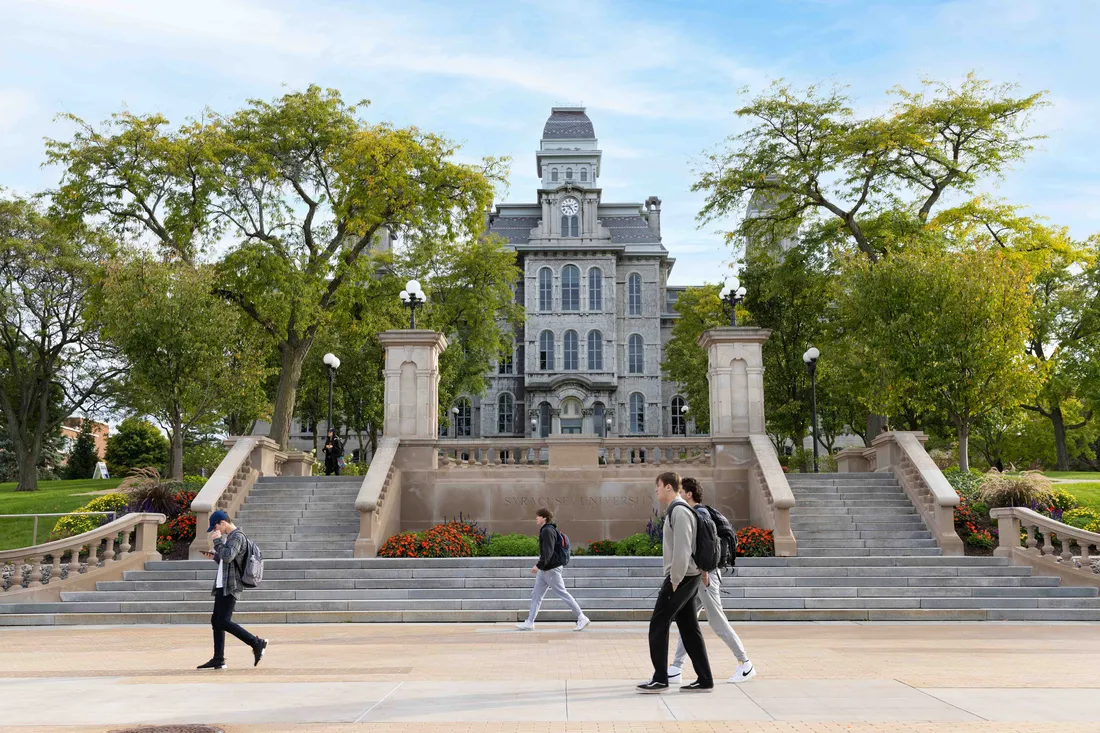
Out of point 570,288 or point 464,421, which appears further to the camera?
point 464,421

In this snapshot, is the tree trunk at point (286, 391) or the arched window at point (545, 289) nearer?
the tree trunk at point (286, 391)

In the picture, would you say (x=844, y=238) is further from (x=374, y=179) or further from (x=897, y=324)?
(x=374, y=179)

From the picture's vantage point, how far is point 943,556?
1856cm

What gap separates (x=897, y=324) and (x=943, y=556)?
8.30m

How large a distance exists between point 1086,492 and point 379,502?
56.5ft

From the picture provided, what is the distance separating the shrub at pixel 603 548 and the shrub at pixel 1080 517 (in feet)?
29.1

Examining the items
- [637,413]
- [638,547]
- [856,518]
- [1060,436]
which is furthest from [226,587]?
[637,413]

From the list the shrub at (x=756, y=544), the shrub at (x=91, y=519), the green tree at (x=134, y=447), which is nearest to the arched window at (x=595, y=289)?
the green tree at (x=134, y=447)

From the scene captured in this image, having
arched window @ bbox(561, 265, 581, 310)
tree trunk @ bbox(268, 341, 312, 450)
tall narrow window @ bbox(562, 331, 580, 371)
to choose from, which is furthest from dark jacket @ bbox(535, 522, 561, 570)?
arched window @ bbox(561, 265, 581, 310)

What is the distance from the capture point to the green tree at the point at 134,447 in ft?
169

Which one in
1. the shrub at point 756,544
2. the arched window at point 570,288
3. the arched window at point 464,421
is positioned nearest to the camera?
the shrub at point 756,544

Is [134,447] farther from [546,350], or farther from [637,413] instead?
[637,413]

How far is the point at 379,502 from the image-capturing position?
20.8 meters

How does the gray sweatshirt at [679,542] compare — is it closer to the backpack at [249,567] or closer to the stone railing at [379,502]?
the backpack at [249,567]
